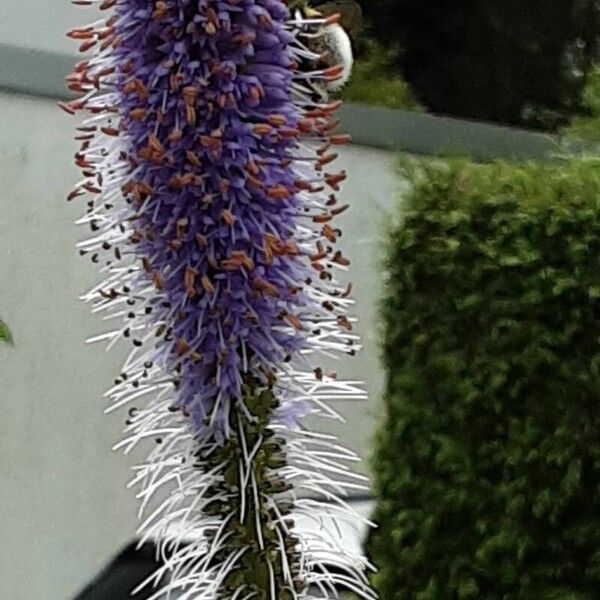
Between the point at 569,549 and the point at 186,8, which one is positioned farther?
the point at 569,549

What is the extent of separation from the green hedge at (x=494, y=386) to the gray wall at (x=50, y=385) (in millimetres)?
1588

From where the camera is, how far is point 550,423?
10.2ft

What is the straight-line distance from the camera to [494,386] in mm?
3150

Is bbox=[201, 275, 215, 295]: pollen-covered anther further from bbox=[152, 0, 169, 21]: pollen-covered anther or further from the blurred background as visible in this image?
the blurred background

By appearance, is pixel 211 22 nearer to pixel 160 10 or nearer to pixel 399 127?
pixel 160 10

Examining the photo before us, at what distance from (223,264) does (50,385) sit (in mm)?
3887

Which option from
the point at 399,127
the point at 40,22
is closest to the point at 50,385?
the point at 40,22

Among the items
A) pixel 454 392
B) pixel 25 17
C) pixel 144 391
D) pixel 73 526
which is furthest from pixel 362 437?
pixel 144 391

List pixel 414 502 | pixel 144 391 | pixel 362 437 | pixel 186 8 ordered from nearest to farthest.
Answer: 1. pixel 186 8
2. pixel 144 391
3. pixel 414 502
4. pixel 362 437

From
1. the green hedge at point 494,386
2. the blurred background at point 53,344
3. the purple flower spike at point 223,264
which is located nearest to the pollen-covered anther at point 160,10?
the purple flower spike at point 223,264

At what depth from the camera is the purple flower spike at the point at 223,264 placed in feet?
4.73

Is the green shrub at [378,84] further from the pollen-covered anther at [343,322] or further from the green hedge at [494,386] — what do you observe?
the pollen-covered anther at [343,322]

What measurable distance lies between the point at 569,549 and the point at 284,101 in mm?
1954

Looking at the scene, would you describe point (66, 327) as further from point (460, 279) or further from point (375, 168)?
point (460, 279)
